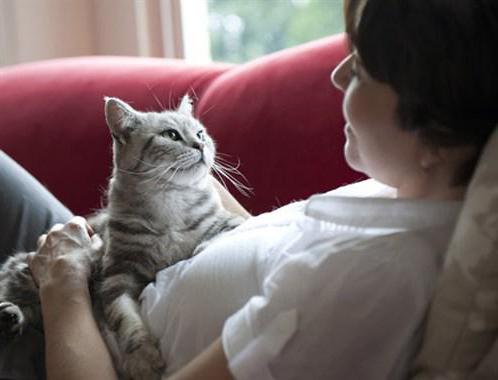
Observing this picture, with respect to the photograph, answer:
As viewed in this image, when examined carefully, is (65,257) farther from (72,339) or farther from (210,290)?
(210,290)

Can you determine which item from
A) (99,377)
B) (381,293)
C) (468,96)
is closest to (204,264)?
(99,377)

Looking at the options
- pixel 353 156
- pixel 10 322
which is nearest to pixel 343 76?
pixel 353 156

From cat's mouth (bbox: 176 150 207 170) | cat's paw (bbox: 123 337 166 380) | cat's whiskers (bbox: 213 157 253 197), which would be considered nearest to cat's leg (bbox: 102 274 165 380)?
cat's paw (bbox: 123 337 166 380)

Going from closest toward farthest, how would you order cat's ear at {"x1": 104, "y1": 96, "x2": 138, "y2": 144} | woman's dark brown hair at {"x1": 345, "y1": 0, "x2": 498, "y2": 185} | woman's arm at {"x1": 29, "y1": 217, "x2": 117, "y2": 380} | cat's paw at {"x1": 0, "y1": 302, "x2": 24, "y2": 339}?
woman's dark brown hair at {"x1": 345, "y1": 0, "x2": 498, "y2": 185}, woman's arm at {"x1": 29, "y1": 217, "x2": 117, "y2": 380}, cat's paw at {"x1": 0, "y1": 302, "x2": 24, "y2": 339}, cat's ear at {"x1": 104, "y1": 96, "x2": 138, "y2": 144}

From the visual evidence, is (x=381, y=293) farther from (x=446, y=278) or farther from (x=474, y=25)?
(x=474, y=25)

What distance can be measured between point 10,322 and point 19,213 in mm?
322

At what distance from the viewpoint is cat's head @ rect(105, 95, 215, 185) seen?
4.45ft

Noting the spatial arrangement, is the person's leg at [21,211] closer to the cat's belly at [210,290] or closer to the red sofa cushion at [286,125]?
the red sofa cushion at [286,125]

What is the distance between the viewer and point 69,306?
1.15 m

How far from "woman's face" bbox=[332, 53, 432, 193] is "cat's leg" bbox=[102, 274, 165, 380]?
14.3 inches

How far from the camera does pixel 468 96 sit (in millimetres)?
790

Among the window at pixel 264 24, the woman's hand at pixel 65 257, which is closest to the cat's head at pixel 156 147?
the woman's hand at pixel 65 257

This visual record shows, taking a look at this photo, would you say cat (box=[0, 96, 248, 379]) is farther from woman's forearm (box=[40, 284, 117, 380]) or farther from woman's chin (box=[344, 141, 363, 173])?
woman's chin (box=[344, 141, 363, 173])

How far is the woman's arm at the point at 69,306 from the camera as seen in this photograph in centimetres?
103
